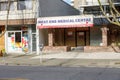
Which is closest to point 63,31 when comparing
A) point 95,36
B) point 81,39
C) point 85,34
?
point 81,39

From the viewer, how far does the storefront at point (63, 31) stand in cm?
3718

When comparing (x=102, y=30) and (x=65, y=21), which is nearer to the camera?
(x=65, y=21)

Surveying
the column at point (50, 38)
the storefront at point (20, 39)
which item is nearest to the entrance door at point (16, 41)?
the storefront at point (20, 39)

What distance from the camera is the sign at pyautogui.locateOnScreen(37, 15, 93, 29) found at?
36.9 metres

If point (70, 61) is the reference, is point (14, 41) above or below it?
above

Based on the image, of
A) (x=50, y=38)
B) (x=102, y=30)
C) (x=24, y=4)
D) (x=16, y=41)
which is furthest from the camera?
(x=16, y=41)

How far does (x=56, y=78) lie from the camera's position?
1711cm

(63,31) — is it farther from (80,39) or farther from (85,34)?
(85,34)

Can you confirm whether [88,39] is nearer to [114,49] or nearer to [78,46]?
[78,46]

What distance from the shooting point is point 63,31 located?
4475cm

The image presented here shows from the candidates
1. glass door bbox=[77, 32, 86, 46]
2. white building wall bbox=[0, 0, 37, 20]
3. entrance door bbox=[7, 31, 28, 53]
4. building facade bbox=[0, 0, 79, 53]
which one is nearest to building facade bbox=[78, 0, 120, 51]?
glass door bbox=[77, 32, 86, 46]

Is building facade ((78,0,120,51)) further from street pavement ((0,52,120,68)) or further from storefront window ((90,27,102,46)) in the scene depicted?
street pavement ((0,52,120,68))

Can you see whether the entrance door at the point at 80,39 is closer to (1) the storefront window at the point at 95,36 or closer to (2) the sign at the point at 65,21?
(1) the storefront window at the point at 95,36

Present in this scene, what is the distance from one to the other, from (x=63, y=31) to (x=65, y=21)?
721 cm
